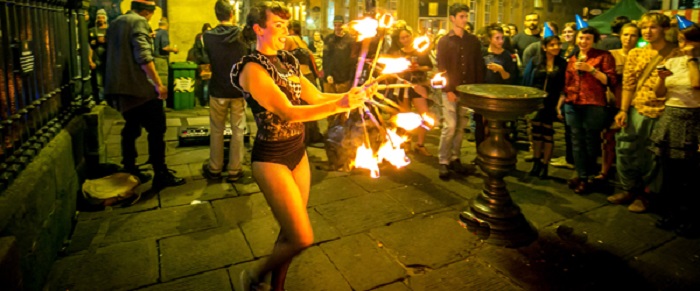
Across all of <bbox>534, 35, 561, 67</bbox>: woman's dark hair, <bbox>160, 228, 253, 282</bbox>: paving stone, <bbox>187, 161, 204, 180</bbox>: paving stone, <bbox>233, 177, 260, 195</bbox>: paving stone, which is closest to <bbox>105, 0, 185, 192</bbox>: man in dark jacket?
<bbox>187, 161, 204, 180</bbox>: paving stone

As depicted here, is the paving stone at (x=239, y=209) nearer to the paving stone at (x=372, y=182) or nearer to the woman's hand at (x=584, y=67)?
the paving stone at (x=372, y=182)

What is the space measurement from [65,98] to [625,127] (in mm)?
6528

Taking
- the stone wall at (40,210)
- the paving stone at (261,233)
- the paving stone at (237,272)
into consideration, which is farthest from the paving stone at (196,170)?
the paving stone at (237,272)

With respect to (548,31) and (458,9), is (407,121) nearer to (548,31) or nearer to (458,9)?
(458,9)

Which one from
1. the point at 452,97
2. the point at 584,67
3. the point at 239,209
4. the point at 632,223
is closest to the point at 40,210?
the point at 239,209

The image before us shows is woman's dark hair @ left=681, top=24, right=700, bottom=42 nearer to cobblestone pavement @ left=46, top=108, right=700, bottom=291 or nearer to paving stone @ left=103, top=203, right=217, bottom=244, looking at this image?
cobblestone pavement @ left=46, top=108, right=700, bottom=291

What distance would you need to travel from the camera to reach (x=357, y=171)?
20.8 ft

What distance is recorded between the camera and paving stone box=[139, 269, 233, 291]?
338cm

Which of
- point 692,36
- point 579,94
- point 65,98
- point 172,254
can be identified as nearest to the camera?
point 172,254

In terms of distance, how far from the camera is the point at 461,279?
11.8 feet

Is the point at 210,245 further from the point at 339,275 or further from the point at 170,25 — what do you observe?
the point at 170,25

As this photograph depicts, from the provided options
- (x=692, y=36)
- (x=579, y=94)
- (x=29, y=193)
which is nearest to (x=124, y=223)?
(x=29, y=193)

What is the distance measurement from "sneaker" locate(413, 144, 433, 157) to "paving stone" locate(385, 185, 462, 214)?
5.36 ft

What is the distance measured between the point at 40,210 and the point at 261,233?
1.81 m
